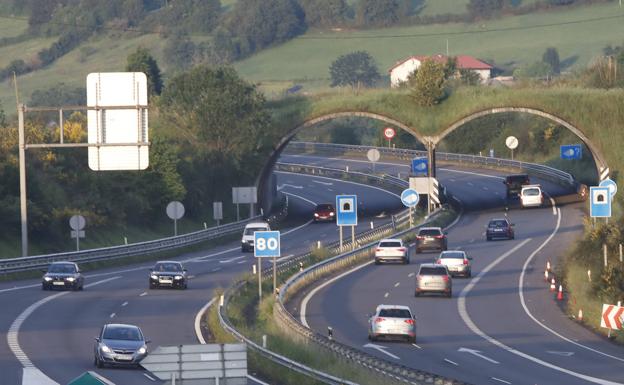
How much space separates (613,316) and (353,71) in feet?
505

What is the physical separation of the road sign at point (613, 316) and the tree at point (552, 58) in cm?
15076

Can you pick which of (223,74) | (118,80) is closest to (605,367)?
(118,80)

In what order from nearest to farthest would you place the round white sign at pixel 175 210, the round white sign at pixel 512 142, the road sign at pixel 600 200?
1. the road sign at pixel 600 200
2. the round white sign at pixel 175 210
3. the round white sign at pixel 512 142

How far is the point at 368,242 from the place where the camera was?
67.3 meters

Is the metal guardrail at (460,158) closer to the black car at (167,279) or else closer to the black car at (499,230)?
the black car at (499,230)

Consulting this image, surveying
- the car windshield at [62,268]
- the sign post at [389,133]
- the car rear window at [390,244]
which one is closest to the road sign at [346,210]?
the car rear window at [390,244]

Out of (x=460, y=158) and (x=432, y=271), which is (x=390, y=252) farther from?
(x=460, y=158)

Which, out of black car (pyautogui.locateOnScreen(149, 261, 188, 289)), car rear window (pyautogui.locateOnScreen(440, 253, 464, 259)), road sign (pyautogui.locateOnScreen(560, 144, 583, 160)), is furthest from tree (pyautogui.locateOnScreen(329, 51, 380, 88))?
black car (pyautogui.locateOnScreen(149, 261, 188, 289))

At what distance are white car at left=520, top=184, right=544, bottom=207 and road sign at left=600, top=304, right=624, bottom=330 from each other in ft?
149

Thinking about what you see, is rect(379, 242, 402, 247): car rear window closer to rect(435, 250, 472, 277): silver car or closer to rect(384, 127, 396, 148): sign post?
rect(435, 250, 472, 277): silver car

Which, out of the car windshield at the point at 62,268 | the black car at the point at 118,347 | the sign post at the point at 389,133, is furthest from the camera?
the sign post at the point at 389,133

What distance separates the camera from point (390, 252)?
59.6 meters

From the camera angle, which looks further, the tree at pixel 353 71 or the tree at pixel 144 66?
the tree at pixel 353 71

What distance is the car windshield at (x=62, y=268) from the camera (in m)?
50.0
